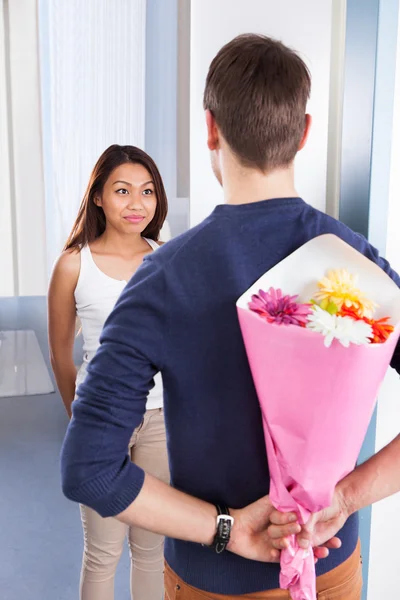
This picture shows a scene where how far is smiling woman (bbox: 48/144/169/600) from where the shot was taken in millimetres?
1822

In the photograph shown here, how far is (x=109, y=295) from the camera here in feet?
6.00

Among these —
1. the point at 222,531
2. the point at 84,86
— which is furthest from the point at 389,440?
the point at 84,86

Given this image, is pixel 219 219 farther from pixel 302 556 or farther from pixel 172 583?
pixel 172 583

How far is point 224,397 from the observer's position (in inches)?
34.5

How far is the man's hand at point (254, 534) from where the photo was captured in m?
0.89

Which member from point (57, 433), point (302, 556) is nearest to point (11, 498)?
point (57, 433)

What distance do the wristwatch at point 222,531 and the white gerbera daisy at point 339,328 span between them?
0.31m

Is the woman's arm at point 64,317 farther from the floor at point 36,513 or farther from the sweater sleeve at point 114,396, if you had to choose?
the sweater sleeve at point 114,396

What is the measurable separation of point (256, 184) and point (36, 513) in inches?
96.1

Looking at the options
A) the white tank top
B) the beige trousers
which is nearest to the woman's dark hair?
the white tank top

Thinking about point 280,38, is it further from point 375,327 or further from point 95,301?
point 375,327

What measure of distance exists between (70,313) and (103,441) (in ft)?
3.76

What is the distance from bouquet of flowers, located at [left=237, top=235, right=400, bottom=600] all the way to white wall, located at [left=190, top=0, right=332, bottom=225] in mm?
910

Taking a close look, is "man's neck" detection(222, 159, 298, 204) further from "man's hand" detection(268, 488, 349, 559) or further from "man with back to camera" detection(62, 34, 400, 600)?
"man's hand" detection(268, 488, 349, 559)
